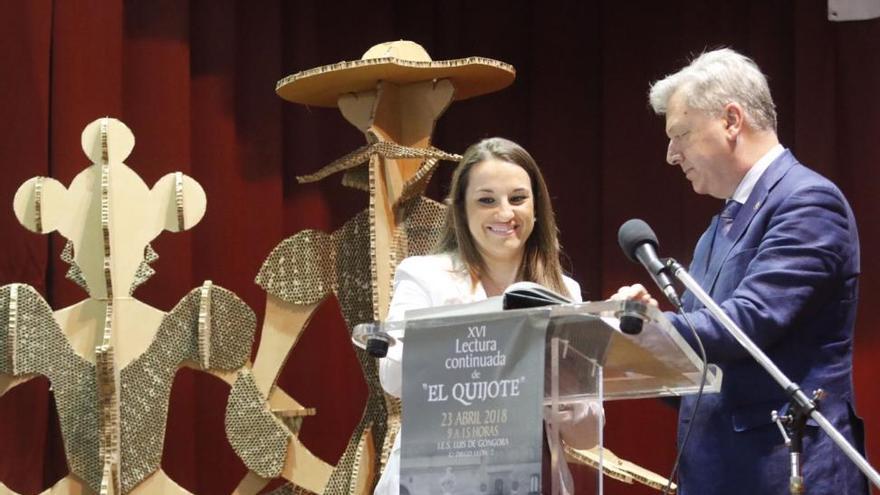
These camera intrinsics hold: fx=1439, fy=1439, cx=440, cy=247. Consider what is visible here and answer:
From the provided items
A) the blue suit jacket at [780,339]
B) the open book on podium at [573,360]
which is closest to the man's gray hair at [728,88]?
the blue suit jacket at [780,339]

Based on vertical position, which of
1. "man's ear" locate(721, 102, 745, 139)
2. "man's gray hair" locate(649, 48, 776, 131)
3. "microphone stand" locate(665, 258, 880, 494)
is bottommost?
"microphone stand" locate(665, 258, 880, 494)

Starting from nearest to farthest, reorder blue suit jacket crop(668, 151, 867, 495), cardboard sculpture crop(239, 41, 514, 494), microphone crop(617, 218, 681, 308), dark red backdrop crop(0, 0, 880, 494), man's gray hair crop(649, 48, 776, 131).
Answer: microphone crop(617, 218, 681, 308), blue suit jacket crop(668, 151, 867, 495), man's gray hair crop(649, 48, 776, 131), cardboard sculpture crop(239, 41, 514, 494), dark red backdrop crop(0, 0, 880, 494)

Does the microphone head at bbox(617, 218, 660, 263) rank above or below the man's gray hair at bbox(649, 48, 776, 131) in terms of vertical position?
below

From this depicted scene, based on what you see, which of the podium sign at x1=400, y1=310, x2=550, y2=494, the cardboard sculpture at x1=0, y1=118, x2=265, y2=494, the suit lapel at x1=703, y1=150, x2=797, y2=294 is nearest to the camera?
the podium sign at x1=400, y1=310, x2=550, y2=494

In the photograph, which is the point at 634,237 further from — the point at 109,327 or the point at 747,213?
the point at 109,327

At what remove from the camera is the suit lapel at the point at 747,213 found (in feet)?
8.66

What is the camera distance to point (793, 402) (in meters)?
2.16

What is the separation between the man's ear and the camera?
2.74m

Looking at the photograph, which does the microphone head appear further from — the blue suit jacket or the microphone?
the blue suit jacket

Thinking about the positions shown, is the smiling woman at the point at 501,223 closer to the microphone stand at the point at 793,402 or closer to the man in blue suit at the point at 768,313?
the man in blue suit at the point at 768,313

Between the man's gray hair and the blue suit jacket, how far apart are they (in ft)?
0.58

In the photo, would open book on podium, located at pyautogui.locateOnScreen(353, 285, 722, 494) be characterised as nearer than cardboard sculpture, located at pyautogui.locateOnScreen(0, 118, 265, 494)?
Yes

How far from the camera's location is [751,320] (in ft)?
7.96

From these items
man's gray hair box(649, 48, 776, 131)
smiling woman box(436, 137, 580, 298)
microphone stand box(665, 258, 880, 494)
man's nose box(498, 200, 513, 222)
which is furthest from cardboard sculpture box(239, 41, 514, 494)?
microphone stand box(665, 258, 880, 494)
